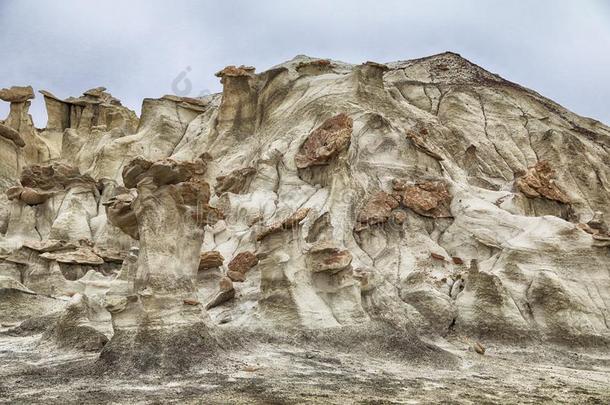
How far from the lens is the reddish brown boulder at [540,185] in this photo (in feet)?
66.1

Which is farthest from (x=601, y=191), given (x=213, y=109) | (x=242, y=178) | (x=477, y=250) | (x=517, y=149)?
(x=213, y=109)

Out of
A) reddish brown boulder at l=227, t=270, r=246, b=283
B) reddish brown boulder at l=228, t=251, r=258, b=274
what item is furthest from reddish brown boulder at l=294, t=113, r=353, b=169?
reddish brown boulder at l=227, t=270, r=246, b=283

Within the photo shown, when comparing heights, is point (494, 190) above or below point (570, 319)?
above

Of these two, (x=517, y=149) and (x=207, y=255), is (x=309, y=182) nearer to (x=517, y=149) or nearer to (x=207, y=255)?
(x=207, y=255)

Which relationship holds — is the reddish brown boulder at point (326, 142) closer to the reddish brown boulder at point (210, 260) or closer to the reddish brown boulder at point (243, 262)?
the reddish brown boulder at point (243, 262)

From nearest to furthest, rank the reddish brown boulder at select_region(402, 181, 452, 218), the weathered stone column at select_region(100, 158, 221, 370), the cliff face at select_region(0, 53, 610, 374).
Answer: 1. the weathered stone column at select_region(100, 158, 221, 370)
2. the cliff face at select_region(0, 53, 610, 374)
3. the reddish brown boulder at select_region(402, 181, 452, 218)

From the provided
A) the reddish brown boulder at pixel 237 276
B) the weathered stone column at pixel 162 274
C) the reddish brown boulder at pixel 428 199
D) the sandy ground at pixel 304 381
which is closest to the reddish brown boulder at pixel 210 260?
the reddish brown boulder at pixel 237 276

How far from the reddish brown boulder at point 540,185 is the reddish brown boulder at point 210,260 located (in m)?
10.0

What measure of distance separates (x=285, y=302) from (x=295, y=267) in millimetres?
970

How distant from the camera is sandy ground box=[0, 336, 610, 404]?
26.6 ft

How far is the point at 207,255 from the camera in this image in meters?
16.9

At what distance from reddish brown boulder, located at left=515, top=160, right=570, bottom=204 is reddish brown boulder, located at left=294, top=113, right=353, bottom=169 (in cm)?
592

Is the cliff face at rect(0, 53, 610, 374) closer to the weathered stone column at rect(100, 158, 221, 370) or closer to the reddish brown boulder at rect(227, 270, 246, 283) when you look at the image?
the weathered stone column at rect(100, 158, 221, 370)

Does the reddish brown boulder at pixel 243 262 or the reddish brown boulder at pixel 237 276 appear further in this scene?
the reddish brown boulder at pixel 243 262
